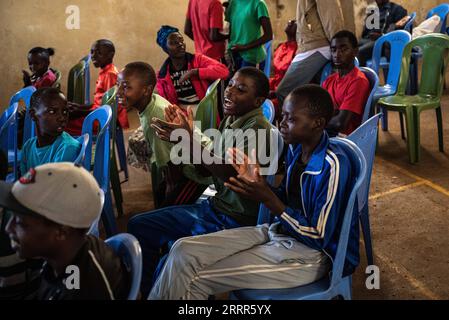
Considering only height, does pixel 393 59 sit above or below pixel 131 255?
above

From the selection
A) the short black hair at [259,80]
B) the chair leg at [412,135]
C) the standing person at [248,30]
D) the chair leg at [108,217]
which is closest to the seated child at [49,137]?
the chair leg at [108,217]

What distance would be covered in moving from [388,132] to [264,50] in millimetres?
1484

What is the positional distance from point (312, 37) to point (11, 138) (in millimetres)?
2369

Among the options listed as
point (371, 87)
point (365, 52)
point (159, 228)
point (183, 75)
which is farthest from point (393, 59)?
point (159, 228)

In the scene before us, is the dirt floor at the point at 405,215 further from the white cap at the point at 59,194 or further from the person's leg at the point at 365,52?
the white cap at the point at 59,194

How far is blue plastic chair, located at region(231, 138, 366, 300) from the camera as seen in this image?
1960 millimetres

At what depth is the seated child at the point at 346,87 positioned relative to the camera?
12.5 ft

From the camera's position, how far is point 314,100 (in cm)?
224

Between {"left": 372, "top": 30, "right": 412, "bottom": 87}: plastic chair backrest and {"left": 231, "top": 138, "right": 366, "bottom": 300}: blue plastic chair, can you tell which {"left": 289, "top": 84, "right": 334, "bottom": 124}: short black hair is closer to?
{"left": 231, "top": 138, "right": 366, "bottom": 300}: blue plastic chair

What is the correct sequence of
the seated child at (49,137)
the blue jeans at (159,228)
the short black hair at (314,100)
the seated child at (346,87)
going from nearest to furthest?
the short black hair at (314,100) → the blue jeans at (159,228) → the seated child at (49,137) → the seated child at (346,87)

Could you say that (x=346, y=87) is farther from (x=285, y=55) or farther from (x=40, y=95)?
(x=40, y=95)

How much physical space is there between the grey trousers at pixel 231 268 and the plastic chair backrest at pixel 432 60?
3323 millimetres

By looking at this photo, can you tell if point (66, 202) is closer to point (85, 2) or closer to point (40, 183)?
point (40, 183)
